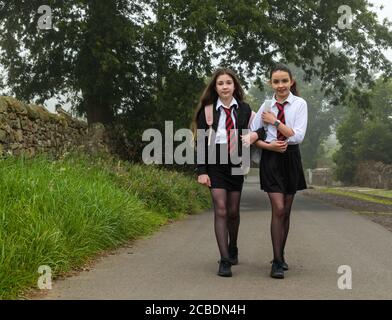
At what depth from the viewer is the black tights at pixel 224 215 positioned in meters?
5.03

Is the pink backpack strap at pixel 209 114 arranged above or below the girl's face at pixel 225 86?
below

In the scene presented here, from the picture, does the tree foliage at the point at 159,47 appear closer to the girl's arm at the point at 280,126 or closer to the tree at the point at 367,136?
the girl's arm at the point at 280,126

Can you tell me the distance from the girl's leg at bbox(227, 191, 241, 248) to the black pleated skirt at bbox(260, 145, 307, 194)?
0.32m

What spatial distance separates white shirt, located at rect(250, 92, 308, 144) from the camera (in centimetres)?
Result: 502

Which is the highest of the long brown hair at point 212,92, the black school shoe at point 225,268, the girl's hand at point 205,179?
the long brown hair at point 212,92

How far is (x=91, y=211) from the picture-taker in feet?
20.6

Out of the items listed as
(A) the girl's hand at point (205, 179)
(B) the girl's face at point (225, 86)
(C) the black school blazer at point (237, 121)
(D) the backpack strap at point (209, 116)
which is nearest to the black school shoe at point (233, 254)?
(A) the girl's hand at point (205, 179)

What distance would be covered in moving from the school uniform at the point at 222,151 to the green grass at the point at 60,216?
61.2 inches

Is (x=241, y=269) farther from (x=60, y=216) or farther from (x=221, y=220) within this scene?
(x=60, y=216)

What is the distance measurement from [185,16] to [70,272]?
9.19 metres

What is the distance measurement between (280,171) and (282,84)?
850mm

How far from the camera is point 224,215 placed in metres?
5.11

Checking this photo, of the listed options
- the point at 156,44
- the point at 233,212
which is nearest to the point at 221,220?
the point at 233,212

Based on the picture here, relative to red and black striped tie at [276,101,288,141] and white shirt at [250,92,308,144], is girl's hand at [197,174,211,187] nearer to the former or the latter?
white shirt at [250,92,308,144]
